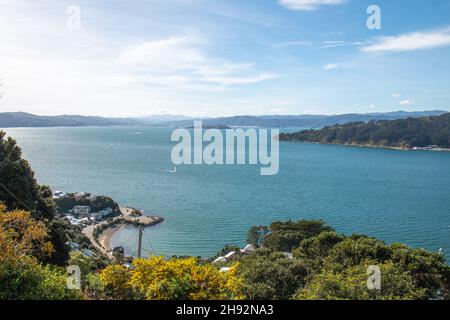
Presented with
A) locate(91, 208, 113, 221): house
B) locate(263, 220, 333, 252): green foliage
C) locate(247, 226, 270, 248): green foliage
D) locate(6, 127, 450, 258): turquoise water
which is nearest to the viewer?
locate(263, 220, 333, 252): green foliage

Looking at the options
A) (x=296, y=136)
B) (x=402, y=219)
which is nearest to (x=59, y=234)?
(x=402, y=219)

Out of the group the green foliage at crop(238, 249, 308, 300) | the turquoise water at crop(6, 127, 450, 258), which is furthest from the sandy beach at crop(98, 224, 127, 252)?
the green foliage at crop(238, 249, 308, 300)

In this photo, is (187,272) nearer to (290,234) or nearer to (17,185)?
(17,185)

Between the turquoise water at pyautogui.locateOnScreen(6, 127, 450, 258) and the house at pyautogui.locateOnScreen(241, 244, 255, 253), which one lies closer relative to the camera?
the house at pyautogui.locateOnScreen(241, 244, 255, 253)

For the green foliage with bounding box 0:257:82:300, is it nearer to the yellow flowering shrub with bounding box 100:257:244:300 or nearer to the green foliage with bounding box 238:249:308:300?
the yellow flowering shrub with bounding box 100:257:244:300

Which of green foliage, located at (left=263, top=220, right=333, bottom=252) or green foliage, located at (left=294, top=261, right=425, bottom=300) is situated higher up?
green foliage, located at (left=294, top=261, right=425, bottom=300)
